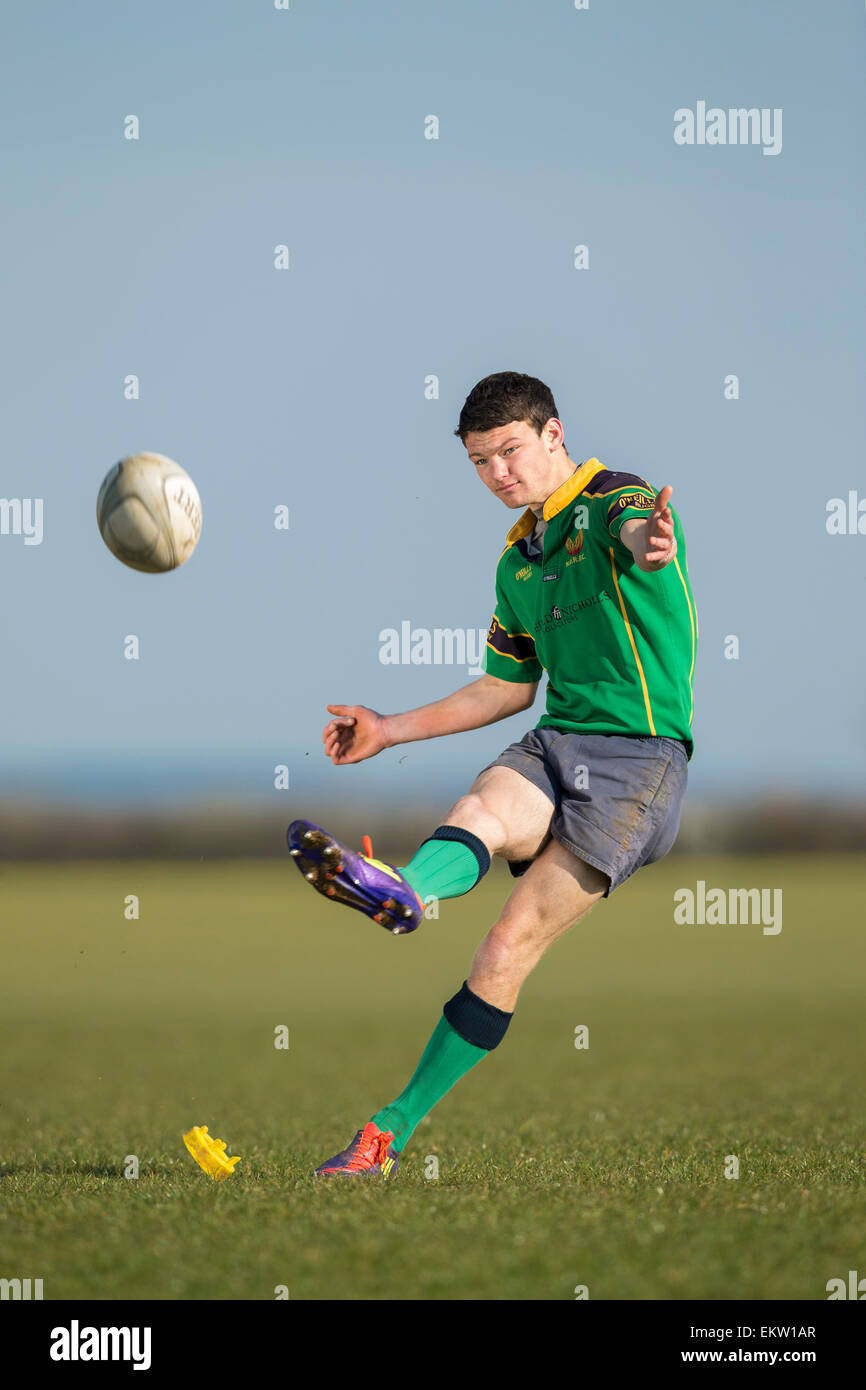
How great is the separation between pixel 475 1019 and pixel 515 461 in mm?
1926

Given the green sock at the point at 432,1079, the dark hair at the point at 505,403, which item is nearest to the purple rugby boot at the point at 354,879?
the green sock at the point at 432,1079

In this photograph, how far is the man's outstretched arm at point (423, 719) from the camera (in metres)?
5.32

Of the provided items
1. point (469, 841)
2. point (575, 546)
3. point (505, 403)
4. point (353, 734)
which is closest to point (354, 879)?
point (469, 841)

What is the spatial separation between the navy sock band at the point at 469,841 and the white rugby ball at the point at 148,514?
180 centimetres

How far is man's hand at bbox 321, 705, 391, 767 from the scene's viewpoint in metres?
5.32

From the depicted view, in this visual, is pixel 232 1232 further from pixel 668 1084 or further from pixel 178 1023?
pixel 178 1023

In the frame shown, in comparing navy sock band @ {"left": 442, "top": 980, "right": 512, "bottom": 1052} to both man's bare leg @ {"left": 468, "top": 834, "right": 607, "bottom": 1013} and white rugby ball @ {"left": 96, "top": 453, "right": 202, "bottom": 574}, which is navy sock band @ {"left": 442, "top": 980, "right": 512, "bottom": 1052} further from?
white rugby ball @ {"left": 96, "top": 453, "right": 202, "bottom": 574}

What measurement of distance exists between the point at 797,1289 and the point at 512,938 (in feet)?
5.87

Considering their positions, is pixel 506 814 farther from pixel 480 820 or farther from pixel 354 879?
pixel 354 879

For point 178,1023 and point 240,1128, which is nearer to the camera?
point 240,1128

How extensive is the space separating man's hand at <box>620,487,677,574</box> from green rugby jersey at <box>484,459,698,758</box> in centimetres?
20

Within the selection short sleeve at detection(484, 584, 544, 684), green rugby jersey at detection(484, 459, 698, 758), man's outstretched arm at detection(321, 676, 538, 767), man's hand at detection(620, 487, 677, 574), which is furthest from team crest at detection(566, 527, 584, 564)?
man's outstretched arm at detection(321, 676, 538, 767)

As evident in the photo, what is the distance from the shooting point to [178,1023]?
56.3ft
